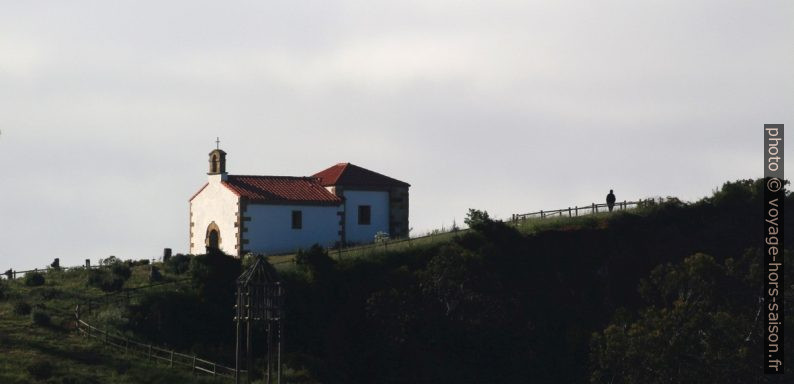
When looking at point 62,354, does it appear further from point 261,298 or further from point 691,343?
point 691,343

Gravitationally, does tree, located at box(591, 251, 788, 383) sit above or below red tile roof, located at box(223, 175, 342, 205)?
below

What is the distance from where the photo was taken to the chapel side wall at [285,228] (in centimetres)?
7431

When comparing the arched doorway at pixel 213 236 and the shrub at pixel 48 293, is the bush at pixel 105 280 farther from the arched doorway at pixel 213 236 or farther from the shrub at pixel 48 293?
the arched doorway at pixel 213 236

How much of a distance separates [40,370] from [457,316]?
20606 millimetres

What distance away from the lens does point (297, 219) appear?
76.2m

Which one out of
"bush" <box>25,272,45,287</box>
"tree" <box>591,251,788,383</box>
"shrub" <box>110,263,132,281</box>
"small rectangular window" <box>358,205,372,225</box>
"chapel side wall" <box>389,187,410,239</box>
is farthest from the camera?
"chapel side wall" <box>389,187,410,239</box>

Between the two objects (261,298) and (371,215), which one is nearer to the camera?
(261,298)

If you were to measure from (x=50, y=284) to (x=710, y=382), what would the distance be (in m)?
30.9

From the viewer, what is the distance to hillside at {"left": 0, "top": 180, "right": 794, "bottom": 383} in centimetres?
6072

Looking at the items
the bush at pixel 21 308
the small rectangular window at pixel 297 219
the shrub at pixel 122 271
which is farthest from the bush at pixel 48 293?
the small rectangular window at pixel 297 219

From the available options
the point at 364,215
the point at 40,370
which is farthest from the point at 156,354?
the point at 364,215

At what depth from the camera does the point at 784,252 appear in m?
69.7

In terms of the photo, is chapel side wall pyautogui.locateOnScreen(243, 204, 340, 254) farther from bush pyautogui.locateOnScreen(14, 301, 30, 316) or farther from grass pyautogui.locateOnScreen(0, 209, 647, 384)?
bush pyautogui.locateOnScreen(14, 301, 30, 316)

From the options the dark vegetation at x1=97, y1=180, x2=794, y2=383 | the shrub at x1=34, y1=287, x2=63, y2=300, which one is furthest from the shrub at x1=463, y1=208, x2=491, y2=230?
the shrub at x1=34, y1=287, x2=63, y2=300
